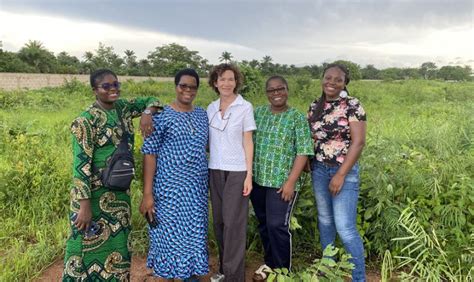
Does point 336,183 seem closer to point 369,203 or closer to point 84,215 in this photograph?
point 369,203

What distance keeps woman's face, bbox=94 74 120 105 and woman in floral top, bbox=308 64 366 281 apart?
1.23 metres

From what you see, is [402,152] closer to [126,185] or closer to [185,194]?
[185,194]

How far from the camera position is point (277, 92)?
8.00 feet

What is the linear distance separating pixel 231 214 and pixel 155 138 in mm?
689

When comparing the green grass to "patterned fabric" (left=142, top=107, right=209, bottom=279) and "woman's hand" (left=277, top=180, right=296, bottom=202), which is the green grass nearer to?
"woman's hand" (left=277, top=180, right=296, bottom=202)

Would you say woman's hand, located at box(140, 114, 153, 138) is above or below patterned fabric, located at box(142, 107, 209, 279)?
above

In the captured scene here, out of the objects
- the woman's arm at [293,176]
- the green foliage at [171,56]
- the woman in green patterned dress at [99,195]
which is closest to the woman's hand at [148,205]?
the woman in green patterned dress at [99,195]

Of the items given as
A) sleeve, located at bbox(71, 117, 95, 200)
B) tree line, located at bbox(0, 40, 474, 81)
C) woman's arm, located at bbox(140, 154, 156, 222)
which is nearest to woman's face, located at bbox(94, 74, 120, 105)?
sleeve, located at bbox(71, 117, 95, 200)

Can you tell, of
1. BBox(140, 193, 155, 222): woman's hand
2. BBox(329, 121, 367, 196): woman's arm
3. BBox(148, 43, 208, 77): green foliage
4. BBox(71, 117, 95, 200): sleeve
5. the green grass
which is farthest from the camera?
BBox(148, 43, 208, 77): green foliage

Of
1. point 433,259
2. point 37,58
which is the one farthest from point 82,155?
point 37,58

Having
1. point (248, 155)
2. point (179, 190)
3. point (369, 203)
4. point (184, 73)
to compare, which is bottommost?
point (369, 203)

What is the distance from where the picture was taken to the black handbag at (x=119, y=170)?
215 centimetres

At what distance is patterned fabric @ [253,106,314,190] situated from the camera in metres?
2.41

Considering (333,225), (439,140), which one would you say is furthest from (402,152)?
(333,225)
